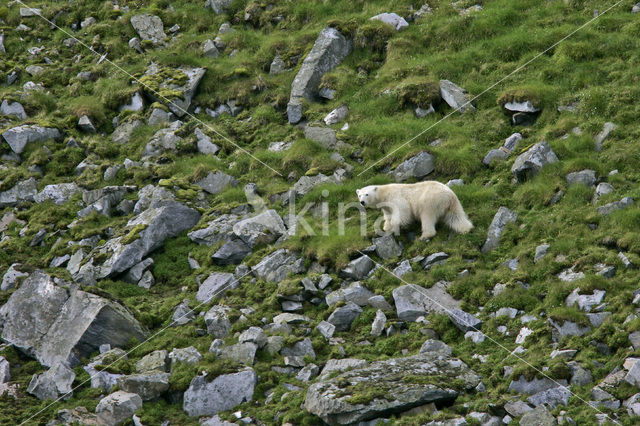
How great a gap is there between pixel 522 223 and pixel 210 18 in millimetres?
21165

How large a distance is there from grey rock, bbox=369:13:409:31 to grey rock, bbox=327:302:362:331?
16.2 meters

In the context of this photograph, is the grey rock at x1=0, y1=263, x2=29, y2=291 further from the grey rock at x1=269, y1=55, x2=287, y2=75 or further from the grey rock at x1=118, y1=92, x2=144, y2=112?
the grey rock at x1=269, y1=55, x2=287, y2=75

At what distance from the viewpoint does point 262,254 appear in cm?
2016

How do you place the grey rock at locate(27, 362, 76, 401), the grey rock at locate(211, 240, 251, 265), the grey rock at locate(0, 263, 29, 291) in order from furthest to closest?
the grey rock at locate(211, 240, 251, 265) < the grey rock at locate(0, 263, 29, 291) < the grey rock at locate(27, 362, 76, 401)

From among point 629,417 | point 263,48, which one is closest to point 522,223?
point 629,417

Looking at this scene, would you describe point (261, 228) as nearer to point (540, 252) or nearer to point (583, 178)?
point (540, 252)

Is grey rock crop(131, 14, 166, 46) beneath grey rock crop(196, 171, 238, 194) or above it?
above

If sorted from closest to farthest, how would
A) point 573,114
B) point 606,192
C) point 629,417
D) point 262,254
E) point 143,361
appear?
1. point 629,417
2. point 143,361
3. point 606,192
4. point 262,254
5. point 573,114

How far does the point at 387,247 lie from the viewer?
18.9 meters

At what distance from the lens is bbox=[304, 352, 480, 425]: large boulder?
13203 mm

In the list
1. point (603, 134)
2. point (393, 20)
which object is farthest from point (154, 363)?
point (393, 20)

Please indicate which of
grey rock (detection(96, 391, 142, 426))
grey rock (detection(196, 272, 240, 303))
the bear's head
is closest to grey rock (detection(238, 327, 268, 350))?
grey rock (detection(96, 391, 142, 426))

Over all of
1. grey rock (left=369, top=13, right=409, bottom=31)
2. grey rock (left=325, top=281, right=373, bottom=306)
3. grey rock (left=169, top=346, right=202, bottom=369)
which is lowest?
grey rock (left=169, top=346, right=202, bottom=369)

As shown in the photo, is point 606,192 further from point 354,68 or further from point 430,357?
point 354,68
